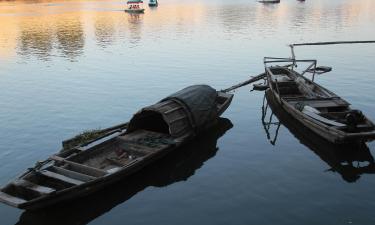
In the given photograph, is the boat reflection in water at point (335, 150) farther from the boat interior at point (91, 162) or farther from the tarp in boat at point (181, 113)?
the boat interior at point (91, 162)

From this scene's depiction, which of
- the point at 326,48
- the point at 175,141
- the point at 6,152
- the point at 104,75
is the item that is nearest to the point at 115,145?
the point at 175,141

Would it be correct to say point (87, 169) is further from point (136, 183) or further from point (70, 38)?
point (70, 38)

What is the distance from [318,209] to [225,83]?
21647 mm

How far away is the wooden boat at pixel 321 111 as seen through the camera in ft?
60.6

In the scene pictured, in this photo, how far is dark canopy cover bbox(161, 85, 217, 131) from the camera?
2017 cm

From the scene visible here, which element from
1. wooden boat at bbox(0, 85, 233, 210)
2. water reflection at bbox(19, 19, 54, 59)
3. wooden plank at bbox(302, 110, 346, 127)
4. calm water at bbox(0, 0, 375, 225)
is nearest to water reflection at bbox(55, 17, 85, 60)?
calm water at bbox(0, 0, 375, 225)

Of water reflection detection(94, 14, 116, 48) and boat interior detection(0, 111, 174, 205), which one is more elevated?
water reflection detection(94, 14, 116, 48)

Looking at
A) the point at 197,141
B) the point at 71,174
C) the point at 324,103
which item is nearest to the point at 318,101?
the point at 324,103

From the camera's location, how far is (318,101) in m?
22.8

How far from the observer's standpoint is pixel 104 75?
4012 cm

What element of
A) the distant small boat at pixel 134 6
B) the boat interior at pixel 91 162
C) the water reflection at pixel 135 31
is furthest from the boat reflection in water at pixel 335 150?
the distant small boat at pixel 134 6

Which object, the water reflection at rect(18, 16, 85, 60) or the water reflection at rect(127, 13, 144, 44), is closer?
the water reflection at rect(18, 16, 85, 60)

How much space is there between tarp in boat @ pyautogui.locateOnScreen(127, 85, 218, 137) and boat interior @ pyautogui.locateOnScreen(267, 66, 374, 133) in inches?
223

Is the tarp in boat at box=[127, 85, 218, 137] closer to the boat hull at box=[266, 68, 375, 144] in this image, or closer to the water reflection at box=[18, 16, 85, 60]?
the boat hull at box=[266, 68, 375, 144]
